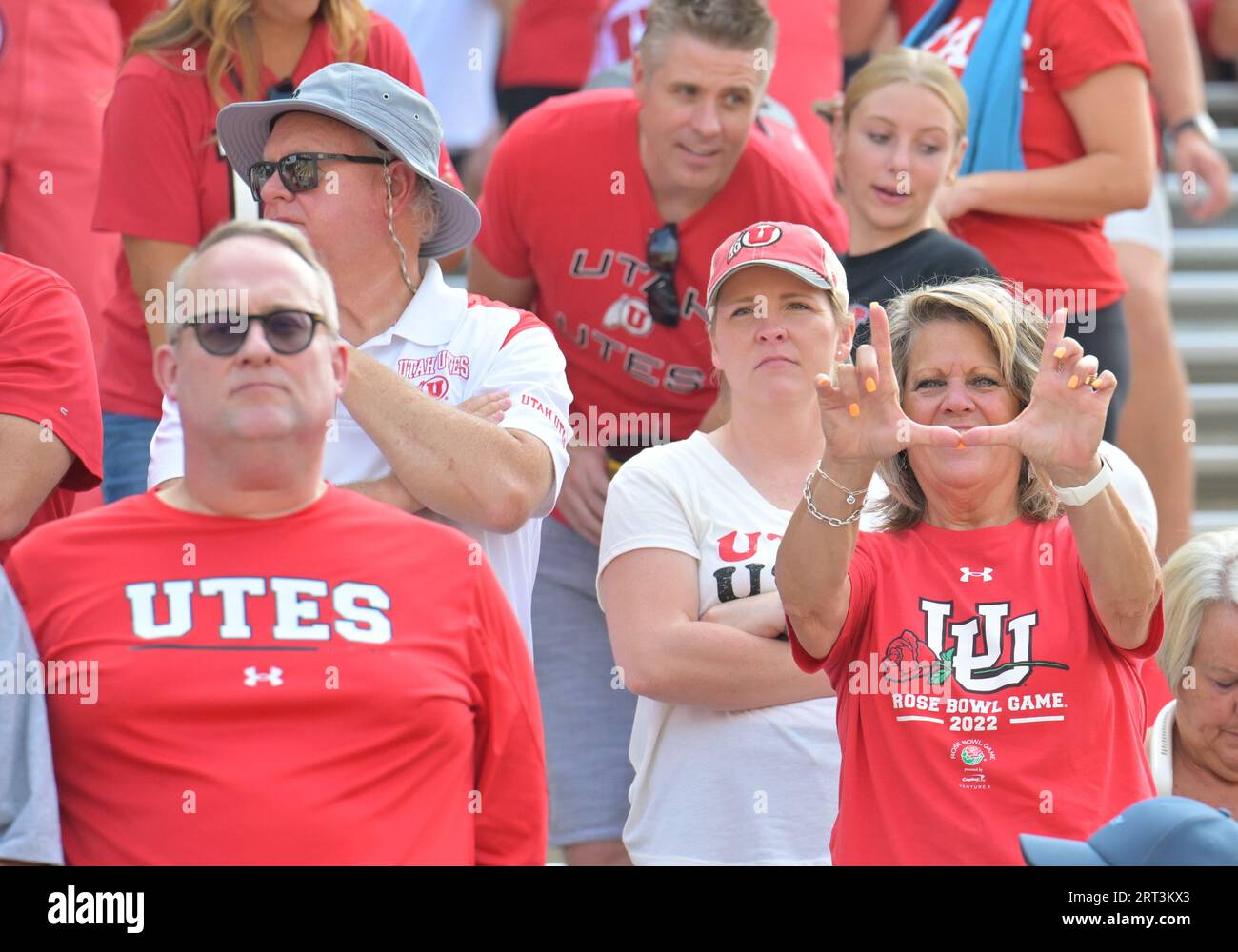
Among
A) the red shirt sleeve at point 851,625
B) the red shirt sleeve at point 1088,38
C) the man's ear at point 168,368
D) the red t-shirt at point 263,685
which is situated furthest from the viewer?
the red shirt sleeve at point 1088,38

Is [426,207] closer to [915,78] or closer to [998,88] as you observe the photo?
[915,78]

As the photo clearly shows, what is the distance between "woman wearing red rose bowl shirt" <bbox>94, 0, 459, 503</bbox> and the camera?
13.5 ft

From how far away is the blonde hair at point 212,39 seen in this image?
4.17m

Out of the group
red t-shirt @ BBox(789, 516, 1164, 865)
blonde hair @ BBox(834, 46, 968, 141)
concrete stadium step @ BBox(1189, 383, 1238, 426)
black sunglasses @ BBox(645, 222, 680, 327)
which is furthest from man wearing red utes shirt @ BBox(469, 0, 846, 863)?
concrete stadium step @ BBox(1189, 383, 1238, 426)

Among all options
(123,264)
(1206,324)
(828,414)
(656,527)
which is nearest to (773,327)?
(656,527)

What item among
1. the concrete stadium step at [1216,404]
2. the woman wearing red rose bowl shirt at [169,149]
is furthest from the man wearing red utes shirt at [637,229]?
the concrete stadium step at [1216,404]

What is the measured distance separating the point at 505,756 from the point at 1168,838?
0.98m

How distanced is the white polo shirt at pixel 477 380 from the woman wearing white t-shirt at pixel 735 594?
8.0 inches

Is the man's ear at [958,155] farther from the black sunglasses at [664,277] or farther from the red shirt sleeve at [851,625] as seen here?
the red shirt sleeve at [851,625]

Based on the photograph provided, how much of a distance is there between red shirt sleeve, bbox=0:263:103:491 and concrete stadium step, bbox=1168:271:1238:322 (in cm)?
474

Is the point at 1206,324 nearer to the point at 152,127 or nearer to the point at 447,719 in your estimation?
the point at 152,127

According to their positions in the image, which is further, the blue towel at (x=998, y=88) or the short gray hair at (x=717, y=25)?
the blue towel at (x=998, y=88)
